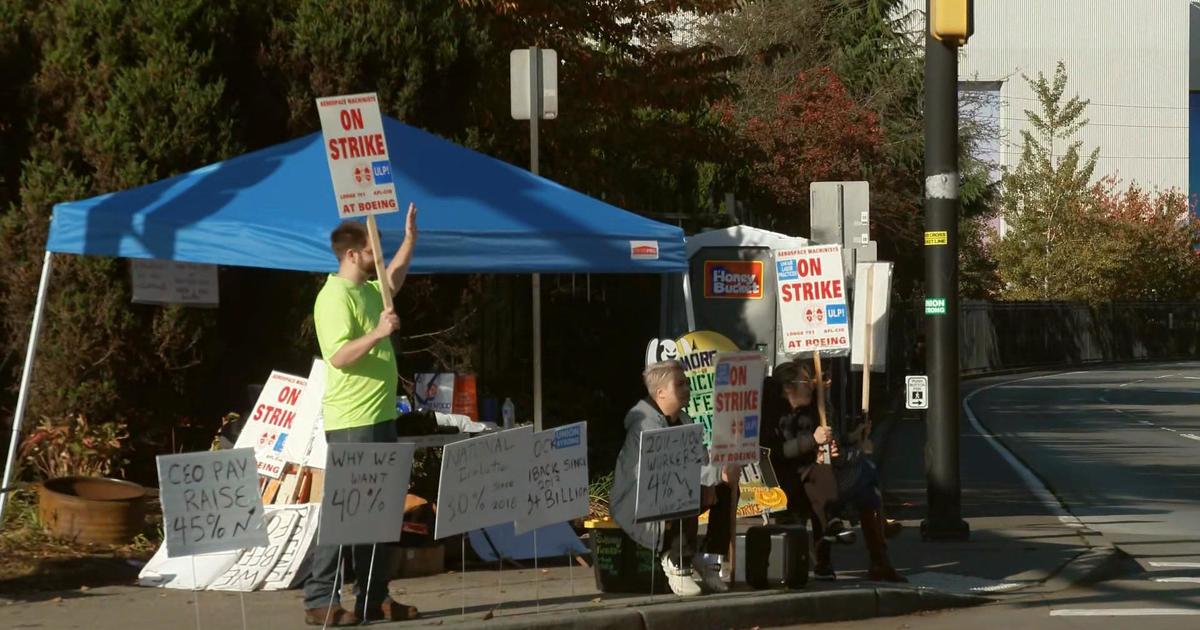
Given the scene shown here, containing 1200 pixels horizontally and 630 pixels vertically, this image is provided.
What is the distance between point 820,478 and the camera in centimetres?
1025

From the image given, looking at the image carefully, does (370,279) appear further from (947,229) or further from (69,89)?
(947,229)

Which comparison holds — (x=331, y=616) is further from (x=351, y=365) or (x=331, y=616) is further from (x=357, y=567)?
(x=351, y=365)

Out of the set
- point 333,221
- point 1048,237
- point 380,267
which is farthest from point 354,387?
point 1048,237

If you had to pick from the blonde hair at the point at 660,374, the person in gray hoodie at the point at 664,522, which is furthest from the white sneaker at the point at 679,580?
the blonde hair at the point at 660,374

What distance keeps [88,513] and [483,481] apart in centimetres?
301

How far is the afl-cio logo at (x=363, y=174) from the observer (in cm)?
846

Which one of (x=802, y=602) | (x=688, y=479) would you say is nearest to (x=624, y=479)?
(x=688, y=479)

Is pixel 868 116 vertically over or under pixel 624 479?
over

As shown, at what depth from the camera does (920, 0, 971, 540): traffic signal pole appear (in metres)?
12.4

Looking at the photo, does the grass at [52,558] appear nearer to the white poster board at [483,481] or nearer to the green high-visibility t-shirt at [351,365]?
the green high-visibility t-shirt at [351,365]

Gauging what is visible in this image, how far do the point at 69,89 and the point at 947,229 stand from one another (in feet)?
A: 21.3

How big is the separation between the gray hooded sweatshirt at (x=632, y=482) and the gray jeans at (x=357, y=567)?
140cm

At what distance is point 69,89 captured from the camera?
12117mm

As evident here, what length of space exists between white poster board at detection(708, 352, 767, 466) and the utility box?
7.71 metres
